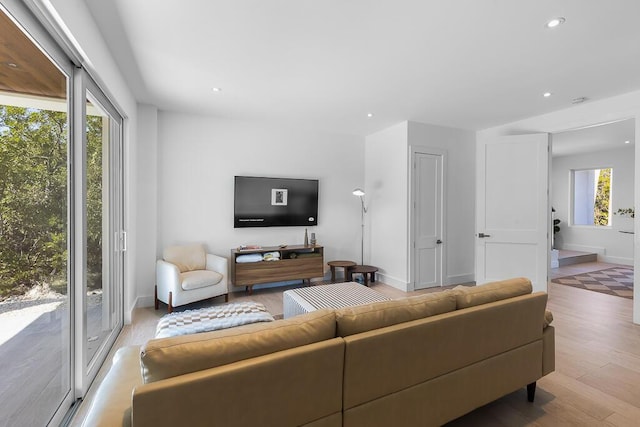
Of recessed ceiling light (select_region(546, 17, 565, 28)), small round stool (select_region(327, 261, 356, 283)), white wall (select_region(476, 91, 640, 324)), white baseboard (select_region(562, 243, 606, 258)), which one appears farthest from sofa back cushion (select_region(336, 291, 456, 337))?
white baseboard (select_region(562, 243, 606, 258))

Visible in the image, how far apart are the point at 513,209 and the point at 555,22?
283 centimetres

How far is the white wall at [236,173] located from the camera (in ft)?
13.5

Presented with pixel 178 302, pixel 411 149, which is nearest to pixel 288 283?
pixel 178 302

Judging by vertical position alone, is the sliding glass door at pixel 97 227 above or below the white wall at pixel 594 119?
below

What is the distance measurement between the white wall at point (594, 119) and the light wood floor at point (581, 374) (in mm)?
512

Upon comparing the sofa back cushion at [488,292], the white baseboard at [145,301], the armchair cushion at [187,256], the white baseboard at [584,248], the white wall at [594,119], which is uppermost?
the white wall at [594,119]

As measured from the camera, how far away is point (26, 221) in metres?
1.45

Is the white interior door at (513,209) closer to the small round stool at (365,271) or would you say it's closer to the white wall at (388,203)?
the white wall at (388,203)

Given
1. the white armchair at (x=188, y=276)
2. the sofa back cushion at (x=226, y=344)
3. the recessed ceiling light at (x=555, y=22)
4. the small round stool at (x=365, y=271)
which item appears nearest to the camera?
the sofa back cushion at (x=226, y=344)

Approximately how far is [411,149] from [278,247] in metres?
2.50

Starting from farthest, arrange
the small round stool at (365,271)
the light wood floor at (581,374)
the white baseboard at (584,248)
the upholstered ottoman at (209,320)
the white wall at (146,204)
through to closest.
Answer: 1. the white baseboard at (584,248)
2. the small round stool at (365,271)
3. the white wall at (146,204)
4. the light wood floor at (581,374)
5. the upholstered ottoman at (209,320)

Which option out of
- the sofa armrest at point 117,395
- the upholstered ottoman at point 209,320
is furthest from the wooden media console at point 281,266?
the sofa armrest at point 117,395

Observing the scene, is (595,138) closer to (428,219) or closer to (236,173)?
(428,219)

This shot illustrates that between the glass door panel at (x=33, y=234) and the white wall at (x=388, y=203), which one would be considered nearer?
the glass door panel at (x=33, y=234)
